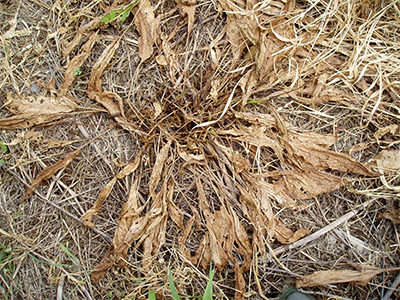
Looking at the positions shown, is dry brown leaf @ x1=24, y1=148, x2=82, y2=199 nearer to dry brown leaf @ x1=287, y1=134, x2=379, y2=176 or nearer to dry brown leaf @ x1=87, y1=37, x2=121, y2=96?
dry brown leaf @ x1=87, y1=37, x2=121, y2=96

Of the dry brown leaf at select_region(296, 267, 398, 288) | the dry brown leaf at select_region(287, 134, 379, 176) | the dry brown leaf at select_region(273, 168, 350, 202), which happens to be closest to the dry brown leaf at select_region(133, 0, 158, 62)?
the dry brown leaf at select_region(287, 134, 379, 176)

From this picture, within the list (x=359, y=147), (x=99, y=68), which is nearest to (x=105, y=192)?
(x=99, y=68)

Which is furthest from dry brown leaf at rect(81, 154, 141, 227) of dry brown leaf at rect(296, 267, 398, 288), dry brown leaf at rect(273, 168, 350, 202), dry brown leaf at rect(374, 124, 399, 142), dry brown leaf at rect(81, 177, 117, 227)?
dry brown leaf at rect(374, 124, 399, 142)

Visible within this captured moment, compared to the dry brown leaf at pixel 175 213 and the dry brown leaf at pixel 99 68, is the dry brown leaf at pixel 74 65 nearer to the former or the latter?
the dry brown leaf at pixel 99 68

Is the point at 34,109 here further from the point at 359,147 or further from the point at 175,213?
the point at 359,147

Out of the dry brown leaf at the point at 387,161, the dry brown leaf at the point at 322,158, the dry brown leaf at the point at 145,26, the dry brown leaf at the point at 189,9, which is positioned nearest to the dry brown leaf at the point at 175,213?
the dry brown leaf at the point at 322,158

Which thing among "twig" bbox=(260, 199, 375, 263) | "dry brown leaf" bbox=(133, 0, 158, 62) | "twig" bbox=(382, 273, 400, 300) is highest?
"dry brown leaf" bbox=(133, 0, 158, 62)

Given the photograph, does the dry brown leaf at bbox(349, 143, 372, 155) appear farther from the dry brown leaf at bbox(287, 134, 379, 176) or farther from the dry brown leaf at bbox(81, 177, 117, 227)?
the dry brown leaf at bbox(81, 177, 117, 227)

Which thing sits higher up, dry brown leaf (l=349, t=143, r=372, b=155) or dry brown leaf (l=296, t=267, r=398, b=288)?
dry brown leaf (l=349, t=143, r=372, b=155)
